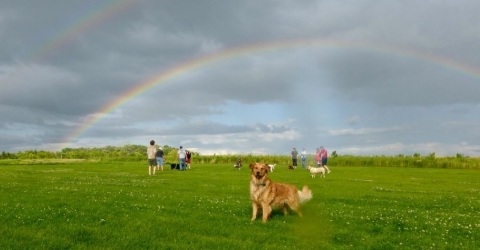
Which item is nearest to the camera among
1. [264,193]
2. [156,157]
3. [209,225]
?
[209,225]

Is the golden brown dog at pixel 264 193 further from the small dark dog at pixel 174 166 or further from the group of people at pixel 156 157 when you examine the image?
the small dark dog at pixel 174 166

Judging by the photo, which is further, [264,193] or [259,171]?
[264,193]

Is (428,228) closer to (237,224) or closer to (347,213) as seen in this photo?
(347,213)

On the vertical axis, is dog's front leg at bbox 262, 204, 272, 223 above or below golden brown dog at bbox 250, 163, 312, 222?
below

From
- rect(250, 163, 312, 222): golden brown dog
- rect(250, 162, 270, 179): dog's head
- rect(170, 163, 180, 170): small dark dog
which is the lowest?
rect(170, 163, 180, 170): small dark dog

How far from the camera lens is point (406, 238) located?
10.3 m

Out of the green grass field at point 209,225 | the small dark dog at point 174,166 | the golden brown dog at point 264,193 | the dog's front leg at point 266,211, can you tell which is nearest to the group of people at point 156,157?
the small dark dog at point 174,166

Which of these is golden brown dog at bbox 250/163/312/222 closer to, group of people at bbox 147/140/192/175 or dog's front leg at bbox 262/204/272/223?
dog's front leg at bbox 262/204/272/223

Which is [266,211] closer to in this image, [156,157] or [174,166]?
[156,157]

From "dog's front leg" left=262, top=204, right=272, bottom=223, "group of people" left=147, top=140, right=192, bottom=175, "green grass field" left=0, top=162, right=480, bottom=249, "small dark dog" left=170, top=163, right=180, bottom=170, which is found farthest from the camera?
"small dark dog" left=170, top=163, right=180, bottom=170

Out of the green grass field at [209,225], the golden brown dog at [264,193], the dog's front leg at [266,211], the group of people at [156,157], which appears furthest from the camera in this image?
the group of people at [156,157]

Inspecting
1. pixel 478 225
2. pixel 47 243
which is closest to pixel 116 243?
pixel 47 243

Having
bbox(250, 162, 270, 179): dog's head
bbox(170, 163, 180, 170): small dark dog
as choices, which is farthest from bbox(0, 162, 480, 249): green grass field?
bbox(170, 163, 180, 170): small dark dog

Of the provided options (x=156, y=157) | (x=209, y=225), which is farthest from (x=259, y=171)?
(x=156, y=157)
